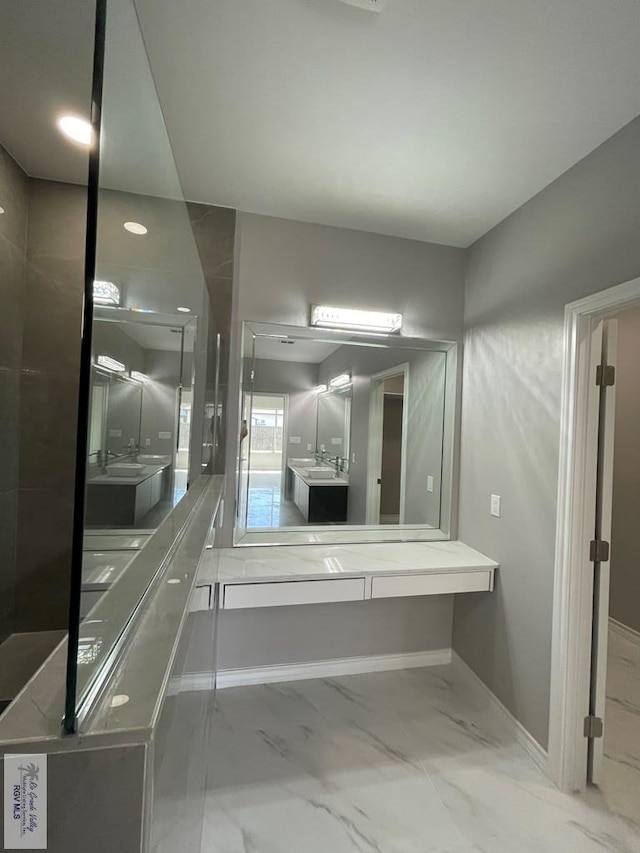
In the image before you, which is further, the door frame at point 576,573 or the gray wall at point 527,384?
the door frame at point 576,573

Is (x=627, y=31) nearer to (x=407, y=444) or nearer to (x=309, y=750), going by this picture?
(x=407, y=444)

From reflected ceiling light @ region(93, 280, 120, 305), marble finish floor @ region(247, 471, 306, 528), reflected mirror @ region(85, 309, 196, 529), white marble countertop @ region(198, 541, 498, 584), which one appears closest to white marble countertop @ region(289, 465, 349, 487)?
marble finish floor @ region(247, 471, 306, 528)

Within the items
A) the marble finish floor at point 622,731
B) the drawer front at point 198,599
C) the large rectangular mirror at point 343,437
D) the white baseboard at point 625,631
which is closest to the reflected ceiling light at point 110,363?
the drawer front at point 198,599

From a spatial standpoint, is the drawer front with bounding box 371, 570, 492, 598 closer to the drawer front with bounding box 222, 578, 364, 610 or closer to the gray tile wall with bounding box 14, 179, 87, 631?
the drawer front with bounding box 222, 578, 364, 610

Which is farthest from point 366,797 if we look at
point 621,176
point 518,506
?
point 621,176

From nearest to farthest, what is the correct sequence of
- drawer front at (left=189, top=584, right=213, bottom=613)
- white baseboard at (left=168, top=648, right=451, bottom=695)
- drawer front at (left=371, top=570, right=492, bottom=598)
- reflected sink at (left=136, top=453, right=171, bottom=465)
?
drawer front at (left=189, top=584, right=213, bottom=613)
reflected sink at (left=136, top=453, right=171, bottom=465)
drawer front at (left=371, top=570, right=492, bottom=598)
white baseboard at (left=168, top=648, right=451, bottom=695)

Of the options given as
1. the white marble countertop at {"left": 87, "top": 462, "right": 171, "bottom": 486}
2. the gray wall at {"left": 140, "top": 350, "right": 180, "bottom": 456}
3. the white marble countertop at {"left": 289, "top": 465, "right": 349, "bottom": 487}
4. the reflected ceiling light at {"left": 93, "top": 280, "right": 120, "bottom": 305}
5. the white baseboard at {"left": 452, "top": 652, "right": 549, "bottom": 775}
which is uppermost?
the reflected ceiling light at {"left": 93, "top": 280, "right": 120, "bottom": 305}

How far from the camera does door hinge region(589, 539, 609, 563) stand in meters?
1.62

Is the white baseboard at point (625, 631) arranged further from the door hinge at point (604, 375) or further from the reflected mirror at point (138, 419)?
the reflected mirror at point (138, 419)

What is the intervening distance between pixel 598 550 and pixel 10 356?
2758mm

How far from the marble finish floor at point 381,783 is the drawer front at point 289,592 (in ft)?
2.10

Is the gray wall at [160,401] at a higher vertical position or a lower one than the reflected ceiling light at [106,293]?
lower

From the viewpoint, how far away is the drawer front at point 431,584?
197 cm

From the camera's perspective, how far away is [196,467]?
6.18 ft
